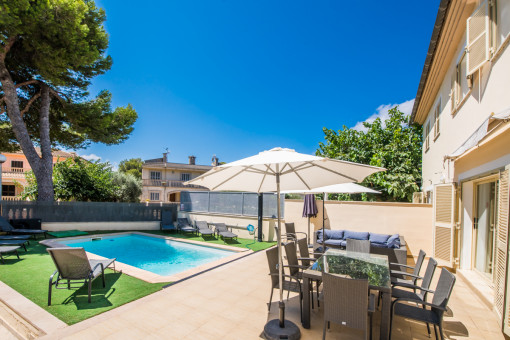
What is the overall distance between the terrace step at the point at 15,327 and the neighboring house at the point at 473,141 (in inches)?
266

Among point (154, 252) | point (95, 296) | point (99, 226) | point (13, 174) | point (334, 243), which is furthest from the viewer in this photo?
point (13, 174)

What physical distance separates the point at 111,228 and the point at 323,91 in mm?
23383

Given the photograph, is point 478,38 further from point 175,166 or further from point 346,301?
point 175,166

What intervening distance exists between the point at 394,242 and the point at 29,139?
18.1 m

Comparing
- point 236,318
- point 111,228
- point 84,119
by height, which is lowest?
point 111,228

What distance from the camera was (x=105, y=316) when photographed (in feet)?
13.1

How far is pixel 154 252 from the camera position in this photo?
10.9 metres

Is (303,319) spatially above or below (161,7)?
below

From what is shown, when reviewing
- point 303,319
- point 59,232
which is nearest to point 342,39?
point 303,319

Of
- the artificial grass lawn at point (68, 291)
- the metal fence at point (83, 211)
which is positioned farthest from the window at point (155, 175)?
the artificial grass lawn at point (68, 291)

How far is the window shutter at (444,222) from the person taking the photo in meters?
6.73

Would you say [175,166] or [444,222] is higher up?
[175,166]

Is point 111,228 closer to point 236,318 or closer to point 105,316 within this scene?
point 105,316

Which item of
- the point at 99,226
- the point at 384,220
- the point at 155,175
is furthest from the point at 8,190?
the point at 384,220
